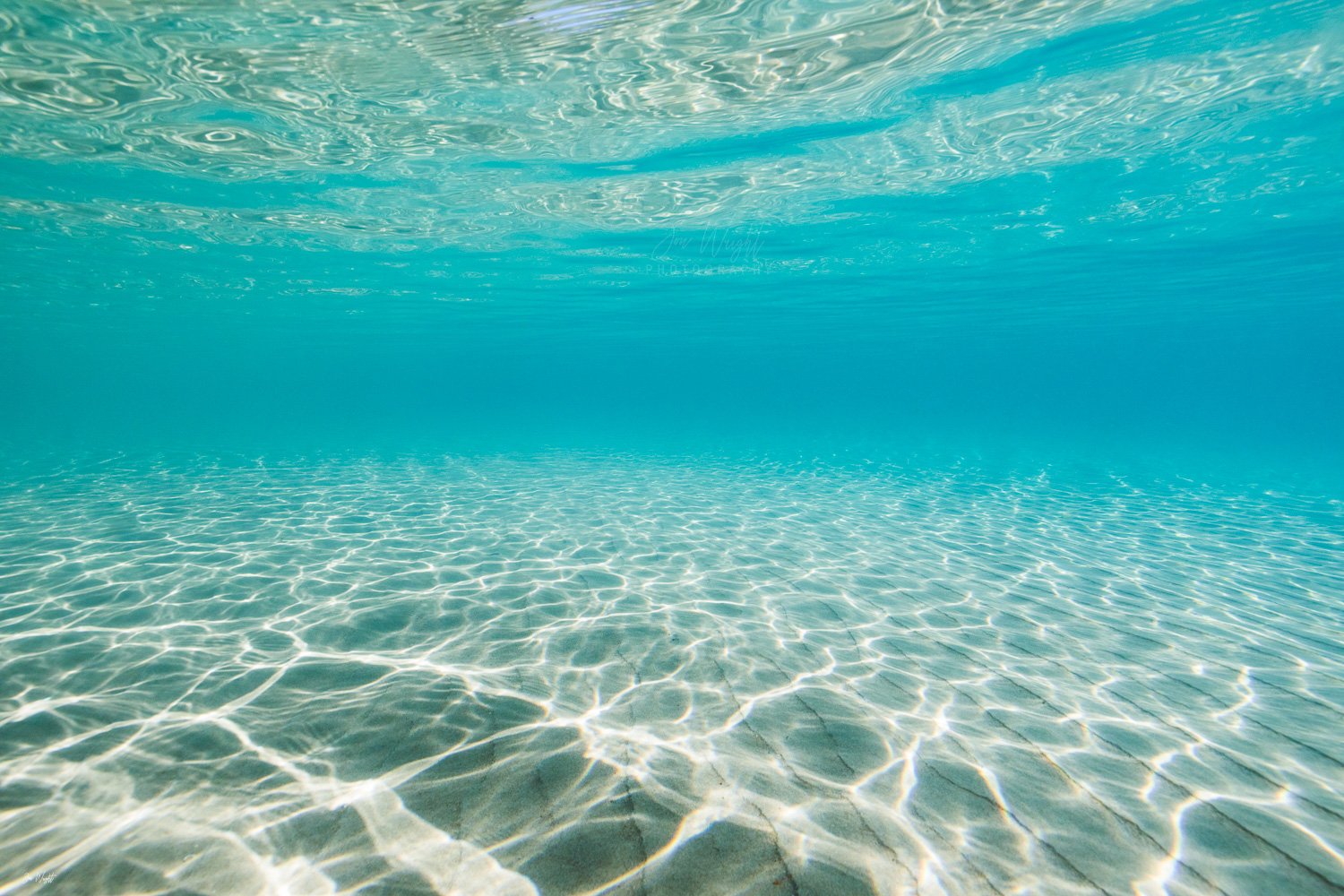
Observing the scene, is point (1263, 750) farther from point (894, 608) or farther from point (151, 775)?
point (151, 775)

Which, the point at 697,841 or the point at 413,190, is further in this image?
the point at 413,190

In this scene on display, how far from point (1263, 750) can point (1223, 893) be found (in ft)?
6.64

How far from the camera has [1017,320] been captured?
43.3 m

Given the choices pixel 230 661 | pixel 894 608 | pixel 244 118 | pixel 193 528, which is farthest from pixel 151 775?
pixel 244 118

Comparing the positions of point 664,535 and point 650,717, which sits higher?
point 650,717

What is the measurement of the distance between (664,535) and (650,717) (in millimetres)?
6679

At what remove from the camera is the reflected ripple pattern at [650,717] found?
2.90 metres

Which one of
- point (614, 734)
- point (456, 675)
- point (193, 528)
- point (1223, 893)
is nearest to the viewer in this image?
point (1223, 893)

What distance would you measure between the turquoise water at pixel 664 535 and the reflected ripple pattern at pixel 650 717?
35 mm

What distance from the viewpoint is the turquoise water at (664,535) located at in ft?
10.4

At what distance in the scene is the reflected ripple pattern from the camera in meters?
2.90

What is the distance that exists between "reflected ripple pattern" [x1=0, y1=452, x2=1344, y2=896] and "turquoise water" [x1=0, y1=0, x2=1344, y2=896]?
35mm

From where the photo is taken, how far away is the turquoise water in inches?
124

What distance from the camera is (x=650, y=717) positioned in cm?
429
